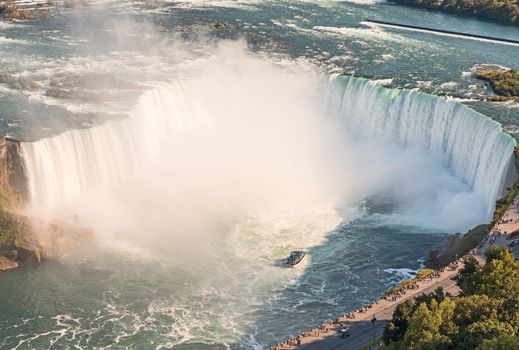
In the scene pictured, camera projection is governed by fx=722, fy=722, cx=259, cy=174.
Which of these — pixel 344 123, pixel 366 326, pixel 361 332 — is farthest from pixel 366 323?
pixel 344 123

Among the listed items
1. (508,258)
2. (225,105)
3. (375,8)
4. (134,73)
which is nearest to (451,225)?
(508,258)

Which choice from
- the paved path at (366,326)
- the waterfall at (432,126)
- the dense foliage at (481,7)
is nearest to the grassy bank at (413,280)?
the paved path at (366,326)

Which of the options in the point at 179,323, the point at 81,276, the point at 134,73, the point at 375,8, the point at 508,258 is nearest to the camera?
the point at 508,258

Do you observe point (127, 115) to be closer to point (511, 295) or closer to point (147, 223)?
point (147, 223)

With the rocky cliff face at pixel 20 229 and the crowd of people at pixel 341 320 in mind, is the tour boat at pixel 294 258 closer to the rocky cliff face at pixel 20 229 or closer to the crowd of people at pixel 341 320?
the crowd of people at pixel 341 320

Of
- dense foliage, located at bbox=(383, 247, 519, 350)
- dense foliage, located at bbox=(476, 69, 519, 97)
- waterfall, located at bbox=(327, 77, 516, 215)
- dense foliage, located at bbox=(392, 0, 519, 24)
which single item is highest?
dense foliage, located at bbox=(392, 0, 519, 24)

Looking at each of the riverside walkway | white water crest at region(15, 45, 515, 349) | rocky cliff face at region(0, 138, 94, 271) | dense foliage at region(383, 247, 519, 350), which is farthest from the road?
rocky cliff face at region(0, 138, 94, 271)

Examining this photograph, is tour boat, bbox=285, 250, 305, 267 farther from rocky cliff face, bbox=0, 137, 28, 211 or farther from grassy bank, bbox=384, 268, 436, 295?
rocky cliff face, bbox=0, 137, 28, 211
